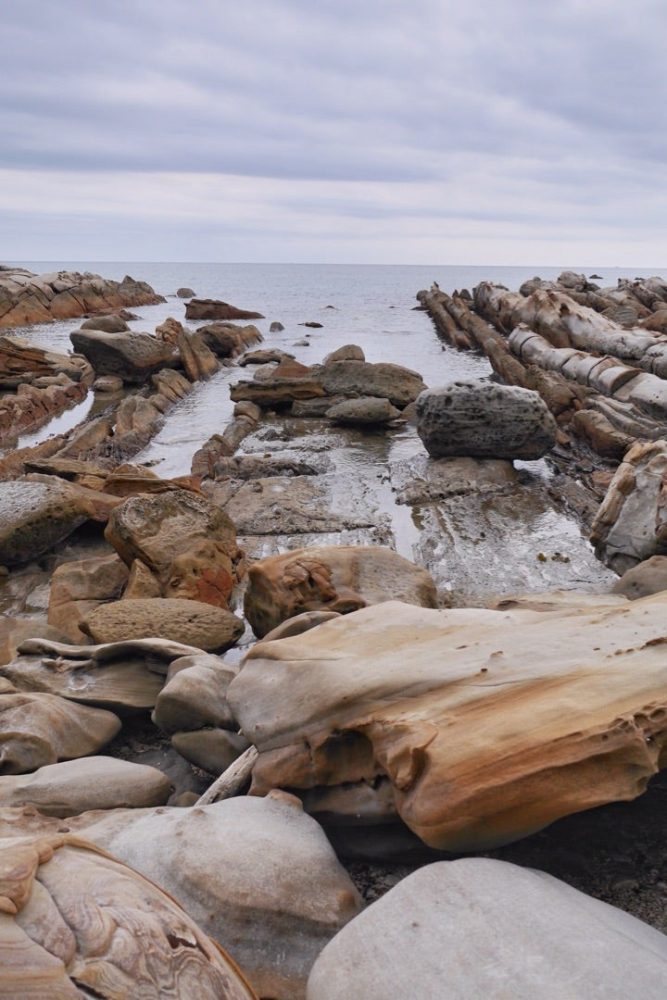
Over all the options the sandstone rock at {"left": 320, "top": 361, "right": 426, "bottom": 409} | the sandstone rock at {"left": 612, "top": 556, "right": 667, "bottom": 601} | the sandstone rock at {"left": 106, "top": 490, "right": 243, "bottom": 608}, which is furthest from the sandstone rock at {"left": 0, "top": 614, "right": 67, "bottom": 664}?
the sandstone rock at {"left": 320, "top": 361, "right": 426, "bottom": 409}

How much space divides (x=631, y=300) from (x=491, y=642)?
870 inches


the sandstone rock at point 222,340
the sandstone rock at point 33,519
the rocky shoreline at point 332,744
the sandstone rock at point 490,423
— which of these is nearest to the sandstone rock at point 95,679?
the rocky shoreline at point 332,744

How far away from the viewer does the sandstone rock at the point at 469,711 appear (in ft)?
6.75

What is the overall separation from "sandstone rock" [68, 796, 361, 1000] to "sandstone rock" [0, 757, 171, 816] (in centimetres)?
25

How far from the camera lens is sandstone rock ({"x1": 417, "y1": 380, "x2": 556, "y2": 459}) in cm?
778

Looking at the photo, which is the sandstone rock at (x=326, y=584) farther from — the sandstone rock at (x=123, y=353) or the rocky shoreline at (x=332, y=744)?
the sandstone rock at (x=123, y=353)

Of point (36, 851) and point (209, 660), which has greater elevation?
point (36, 851)

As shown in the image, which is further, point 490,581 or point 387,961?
point 490,581

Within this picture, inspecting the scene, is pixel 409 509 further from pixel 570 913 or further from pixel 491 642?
pixel 570 913

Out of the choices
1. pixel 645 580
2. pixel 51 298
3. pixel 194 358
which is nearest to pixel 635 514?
pixel 645 580

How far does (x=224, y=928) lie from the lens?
1.95m

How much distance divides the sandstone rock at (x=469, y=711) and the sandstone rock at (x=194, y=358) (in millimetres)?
11992

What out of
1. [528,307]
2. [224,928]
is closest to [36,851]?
[224,928]

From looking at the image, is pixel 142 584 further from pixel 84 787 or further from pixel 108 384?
pixel 108 384
